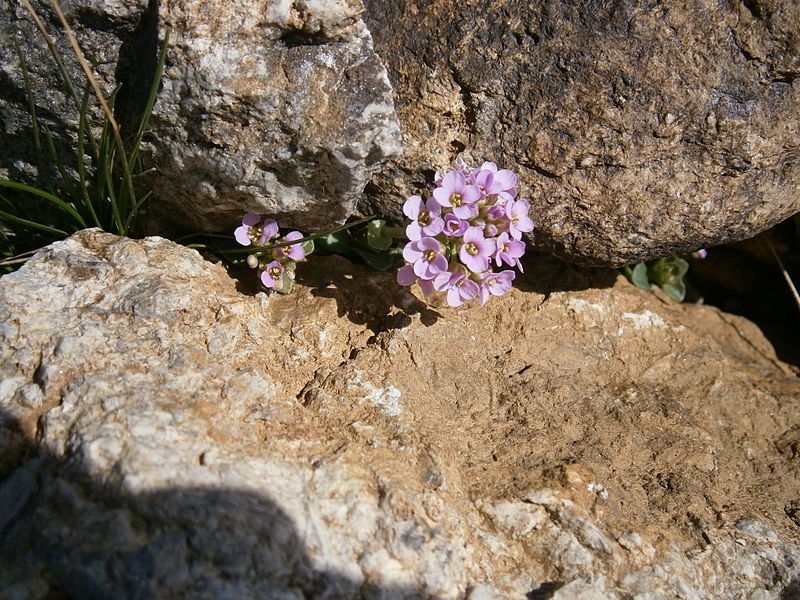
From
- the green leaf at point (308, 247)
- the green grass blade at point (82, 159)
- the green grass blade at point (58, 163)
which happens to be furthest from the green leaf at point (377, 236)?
the green grass blade at point (58, 163)

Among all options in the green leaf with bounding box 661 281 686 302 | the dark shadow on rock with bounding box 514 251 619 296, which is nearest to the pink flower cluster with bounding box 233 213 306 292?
the dark shadow on rock with bounding box 514 251 619 296

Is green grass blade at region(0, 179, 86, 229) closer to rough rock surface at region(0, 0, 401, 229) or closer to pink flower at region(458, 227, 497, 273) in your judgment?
rough rock surface at region(0, 0, 401, 229)

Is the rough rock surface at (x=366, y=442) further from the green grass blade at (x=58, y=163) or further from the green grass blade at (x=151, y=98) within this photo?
the green grass blade at (x=151, y=98)

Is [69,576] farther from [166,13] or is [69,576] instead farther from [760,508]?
[760,508]

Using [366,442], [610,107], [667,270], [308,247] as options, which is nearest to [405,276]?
[308,247]

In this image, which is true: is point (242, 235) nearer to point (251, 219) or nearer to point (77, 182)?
point (251, 219)

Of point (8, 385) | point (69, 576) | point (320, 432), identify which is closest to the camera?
point (69, 576)

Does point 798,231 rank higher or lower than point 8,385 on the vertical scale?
higher

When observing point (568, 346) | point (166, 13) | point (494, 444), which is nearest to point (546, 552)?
point (494, 444)
